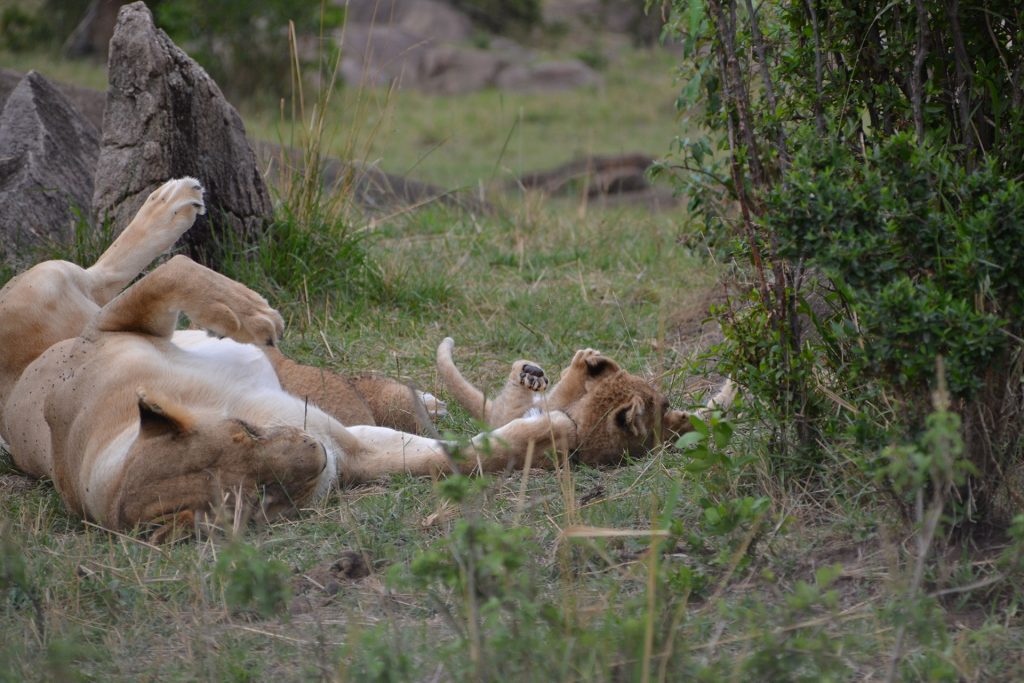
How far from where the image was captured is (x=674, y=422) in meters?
3.76

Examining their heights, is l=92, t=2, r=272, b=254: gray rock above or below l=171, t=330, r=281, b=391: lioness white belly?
above

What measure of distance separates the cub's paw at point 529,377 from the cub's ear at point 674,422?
0.41 m

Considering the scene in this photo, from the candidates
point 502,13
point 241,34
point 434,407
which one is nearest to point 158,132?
point 434,407

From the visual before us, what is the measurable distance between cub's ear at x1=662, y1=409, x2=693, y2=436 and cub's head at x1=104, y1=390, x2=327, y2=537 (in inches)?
45.7

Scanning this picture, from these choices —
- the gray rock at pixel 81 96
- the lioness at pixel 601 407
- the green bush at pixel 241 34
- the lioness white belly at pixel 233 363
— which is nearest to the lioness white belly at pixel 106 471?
the lioness white belly at pixel 233 363

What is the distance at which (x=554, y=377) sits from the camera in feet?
14.8

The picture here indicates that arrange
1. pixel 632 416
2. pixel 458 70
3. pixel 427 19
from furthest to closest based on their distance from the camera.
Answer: pixel 427 19 → pixel 458 70 → pixel 632 416

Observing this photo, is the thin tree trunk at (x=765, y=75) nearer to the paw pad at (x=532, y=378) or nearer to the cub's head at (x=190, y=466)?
the paw pad at (x=532, y=378)

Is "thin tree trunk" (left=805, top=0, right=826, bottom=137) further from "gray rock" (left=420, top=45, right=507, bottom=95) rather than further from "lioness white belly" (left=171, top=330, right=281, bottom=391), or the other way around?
"gray rock" (left=420, top=45, right=507, bottom=95)

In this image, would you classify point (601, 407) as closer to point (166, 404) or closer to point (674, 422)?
point (674, 422)

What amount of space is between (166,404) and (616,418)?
1319 mm

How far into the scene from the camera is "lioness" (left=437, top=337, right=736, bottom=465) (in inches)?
143

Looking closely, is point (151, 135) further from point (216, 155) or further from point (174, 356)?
point (174, 356)

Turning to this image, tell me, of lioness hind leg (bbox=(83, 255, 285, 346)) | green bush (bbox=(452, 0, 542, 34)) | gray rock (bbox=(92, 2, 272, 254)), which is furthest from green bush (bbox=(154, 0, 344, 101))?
lioness hind leg (bbox=(83, 255, 285, 346))
